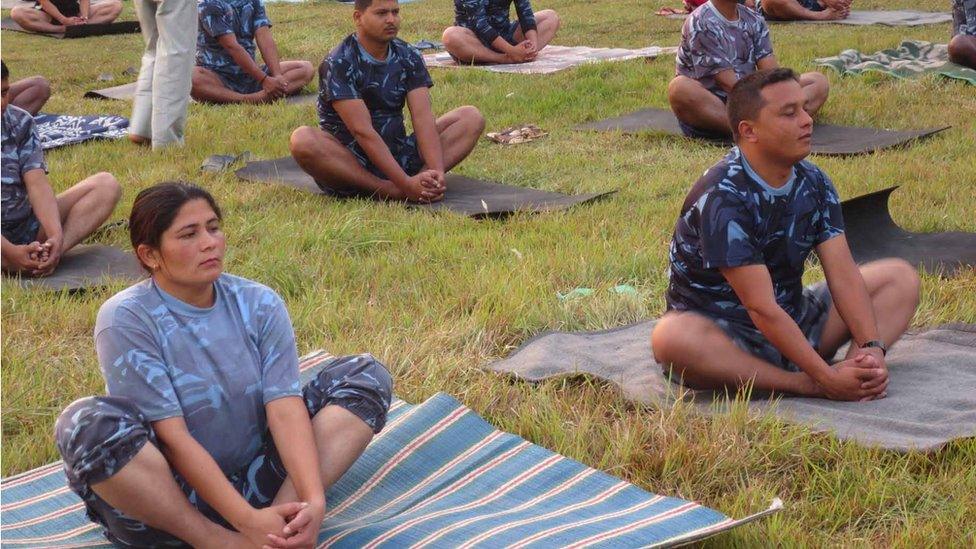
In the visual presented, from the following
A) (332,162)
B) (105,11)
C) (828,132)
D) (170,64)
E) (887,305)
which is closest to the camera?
(887,305)

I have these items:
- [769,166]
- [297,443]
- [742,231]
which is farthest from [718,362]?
[297,443]

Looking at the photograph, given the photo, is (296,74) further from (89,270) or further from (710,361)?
(710,361)

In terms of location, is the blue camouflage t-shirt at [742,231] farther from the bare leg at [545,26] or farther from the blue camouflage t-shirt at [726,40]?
the bare leg at [545,26]

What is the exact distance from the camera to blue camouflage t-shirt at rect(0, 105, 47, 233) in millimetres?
5371

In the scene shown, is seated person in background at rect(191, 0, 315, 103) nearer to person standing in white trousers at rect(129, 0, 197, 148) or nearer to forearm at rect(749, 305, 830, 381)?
person standing in white trousers at rect(129, 0, 197, 148)

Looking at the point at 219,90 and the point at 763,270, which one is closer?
the point at 763,270

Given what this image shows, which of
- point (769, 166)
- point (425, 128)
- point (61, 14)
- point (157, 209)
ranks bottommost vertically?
point (61, 14)

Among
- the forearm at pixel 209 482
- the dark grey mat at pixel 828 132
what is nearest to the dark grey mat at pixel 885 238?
the dark grey mat at pixel 828 132

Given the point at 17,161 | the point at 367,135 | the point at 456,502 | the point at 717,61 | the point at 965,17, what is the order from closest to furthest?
1. the point at 456,502
2. the point at 17,161
3. the point at 367,135
4. the point at 717,61
5. the point at 965,17

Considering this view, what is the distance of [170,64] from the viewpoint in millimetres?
8008

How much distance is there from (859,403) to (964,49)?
6301 mm

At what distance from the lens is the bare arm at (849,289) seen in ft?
12.3

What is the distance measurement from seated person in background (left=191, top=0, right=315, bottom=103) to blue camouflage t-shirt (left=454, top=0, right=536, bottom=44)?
1940 millimetres

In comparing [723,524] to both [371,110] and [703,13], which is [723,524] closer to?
[371,110]
